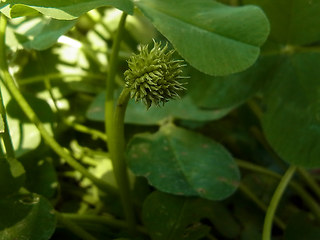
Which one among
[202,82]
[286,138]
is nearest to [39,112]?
[202,82]

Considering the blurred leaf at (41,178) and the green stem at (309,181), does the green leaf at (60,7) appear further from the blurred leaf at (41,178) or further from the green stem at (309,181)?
the green stem at (309,181)

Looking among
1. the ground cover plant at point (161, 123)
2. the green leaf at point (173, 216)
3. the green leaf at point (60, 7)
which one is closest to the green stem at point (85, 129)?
the ground cover plant at point (161, 123)

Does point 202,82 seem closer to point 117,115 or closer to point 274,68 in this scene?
point 274,68

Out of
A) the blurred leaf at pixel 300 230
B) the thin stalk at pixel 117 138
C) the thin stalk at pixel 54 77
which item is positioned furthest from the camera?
the thin stalk at pixel 54 77

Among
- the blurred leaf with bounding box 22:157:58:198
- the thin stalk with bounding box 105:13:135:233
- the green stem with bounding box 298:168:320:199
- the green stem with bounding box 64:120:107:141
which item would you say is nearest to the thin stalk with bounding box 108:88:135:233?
the thin stalk with bounding box 105:13:135:233

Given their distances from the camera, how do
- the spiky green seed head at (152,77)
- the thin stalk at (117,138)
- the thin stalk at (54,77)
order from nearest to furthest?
the spiky green seed head at (152,77) < the thin stalk at (117,138) < the thin stalk at (54,77)

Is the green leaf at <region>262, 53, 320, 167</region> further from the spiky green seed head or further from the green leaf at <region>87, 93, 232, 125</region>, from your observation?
the spiky green seed head
